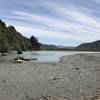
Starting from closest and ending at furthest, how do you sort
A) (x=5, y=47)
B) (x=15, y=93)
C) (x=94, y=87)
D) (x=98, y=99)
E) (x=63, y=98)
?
1. (x=98, y=99)
2. (x=63, y=98)
3. (x=15, y=93)
4. (x=94, y=87)
5. (x=5, y=47)

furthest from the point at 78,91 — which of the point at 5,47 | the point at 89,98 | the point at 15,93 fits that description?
the point at 5,47

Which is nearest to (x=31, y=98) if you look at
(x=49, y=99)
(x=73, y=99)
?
(x=49, y=99)

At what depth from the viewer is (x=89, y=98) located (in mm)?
15773

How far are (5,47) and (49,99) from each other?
458ft

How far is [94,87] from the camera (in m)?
20.8

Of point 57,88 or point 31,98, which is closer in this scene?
point 31,98

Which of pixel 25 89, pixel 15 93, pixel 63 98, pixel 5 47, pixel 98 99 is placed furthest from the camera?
pixel 5 47

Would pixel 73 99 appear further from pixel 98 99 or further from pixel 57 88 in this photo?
pixel 57 88

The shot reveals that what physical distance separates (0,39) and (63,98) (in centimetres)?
14722

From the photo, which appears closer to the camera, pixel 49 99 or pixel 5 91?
pixel 49 99

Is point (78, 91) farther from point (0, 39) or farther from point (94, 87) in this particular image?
point (0, 39)

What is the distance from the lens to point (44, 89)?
19.7 metres

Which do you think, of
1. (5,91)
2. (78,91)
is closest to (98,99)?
(78,91)

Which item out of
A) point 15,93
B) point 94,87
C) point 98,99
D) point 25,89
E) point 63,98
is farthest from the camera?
point 94,87
